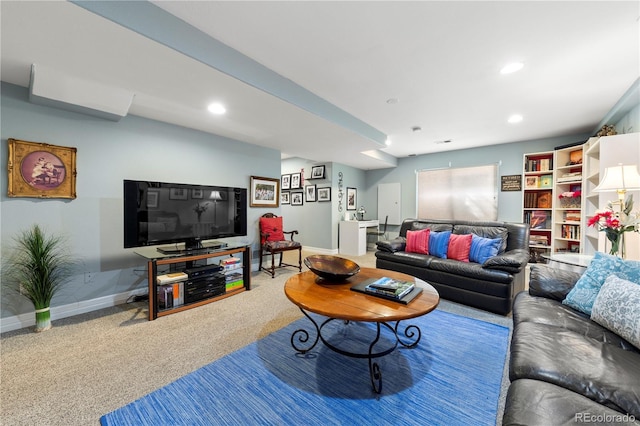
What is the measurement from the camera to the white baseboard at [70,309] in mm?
2318

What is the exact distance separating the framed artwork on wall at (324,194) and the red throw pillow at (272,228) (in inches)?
71.6

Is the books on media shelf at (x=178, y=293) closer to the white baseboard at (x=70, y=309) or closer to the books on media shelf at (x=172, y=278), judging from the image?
the books on media shelf at (x=172, y=278)

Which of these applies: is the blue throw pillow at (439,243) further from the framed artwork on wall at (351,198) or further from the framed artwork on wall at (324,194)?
the framed artwork on wall at (351,198)

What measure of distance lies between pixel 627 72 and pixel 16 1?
4688mm

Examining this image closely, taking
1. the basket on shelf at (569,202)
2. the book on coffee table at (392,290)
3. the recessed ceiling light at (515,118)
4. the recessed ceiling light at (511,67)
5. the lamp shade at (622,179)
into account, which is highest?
the recessed ceiling light at (515,118)

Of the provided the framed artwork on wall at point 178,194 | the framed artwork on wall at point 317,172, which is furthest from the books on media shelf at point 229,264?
the framed artwork on wall at point 317,172

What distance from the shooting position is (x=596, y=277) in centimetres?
176

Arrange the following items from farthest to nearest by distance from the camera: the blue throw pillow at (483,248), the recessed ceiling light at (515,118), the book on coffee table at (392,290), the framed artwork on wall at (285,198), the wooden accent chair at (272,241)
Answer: the framed artwork on wall at (285,198)
the wooden accent chair at (272,241)
the recessed ceiling light at (515,118)
the blue throw pillow at (483,248)
the book on coffee table at (392,290)

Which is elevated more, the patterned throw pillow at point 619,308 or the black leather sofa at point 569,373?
the patterned throw pillow at point 619,308

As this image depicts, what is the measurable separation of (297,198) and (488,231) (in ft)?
14.7

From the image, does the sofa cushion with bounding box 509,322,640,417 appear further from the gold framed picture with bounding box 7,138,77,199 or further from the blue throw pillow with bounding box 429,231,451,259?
the gold framed picture with bounding box 7,138,77,199

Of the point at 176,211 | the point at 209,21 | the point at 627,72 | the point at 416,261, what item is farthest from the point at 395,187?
the point at 209,21

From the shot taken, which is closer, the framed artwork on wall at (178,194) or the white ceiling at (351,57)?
the white ceiling at (351,57)

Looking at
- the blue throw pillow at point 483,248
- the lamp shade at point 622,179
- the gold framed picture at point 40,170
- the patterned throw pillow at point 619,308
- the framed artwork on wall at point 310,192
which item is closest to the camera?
the patterned throw pillow at point 619,308
